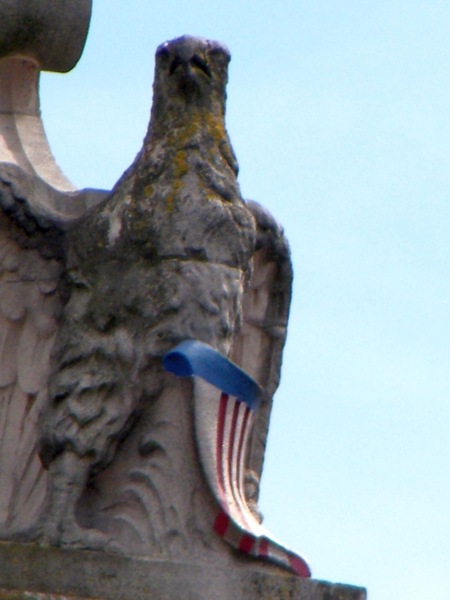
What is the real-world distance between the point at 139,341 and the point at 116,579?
1.04m

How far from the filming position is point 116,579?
33.3 ft

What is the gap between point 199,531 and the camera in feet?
34.2

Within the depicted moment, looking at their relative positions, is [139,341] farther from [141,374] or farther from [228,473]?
[228,473]

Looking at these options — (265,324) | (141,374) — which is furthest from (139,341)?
(265,324)

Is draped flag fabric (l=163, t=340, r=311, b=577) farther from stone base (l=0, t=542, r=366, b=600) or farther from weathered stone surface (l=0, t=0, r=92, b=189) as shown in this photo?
weathered stone surface (l=0, t=0, r=92, b=189)

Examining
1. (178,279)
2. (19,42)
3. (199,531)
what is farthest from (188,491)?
(19,42)

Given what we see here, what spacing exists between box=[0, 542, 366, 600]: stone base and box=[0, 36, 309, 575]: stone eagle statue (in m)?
0.13

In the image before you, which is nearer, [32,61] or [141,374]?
[141,374]

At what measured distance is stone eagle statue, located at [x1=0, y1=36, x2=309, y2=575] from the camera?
34.3 feet

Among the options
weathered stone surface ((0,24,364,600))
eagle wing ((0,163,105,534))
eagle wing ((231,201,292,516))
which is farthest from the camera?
eagle wing ((231,201,292,516))

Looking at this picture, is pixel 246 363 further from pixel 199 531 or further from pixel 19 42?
pixel 19 42

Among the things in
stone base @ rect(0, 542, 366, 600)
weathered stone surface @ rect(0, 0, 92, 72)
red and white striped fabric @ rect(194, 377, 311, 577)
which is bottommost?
stone base @ rect(0, 542, 366, 600)

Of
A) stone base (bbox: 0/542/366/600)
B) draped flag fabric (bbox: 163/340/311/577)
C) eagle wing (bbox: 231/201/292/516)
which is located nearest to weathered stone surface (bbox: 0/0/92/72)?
eagle wing (bbox: 231/201/292/516)

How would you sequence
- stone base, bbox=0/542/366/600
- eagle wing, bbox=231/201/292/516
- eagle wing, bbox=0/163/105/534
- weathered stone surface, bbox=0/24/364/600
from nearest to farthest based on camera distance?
stone base, bbox=0/542/366/600 → weathered stone surface, bbox=0/24/364/600 → eagle wing, bbox=0/163/105/534 → eagle wing, bbox=231/201/292/516
